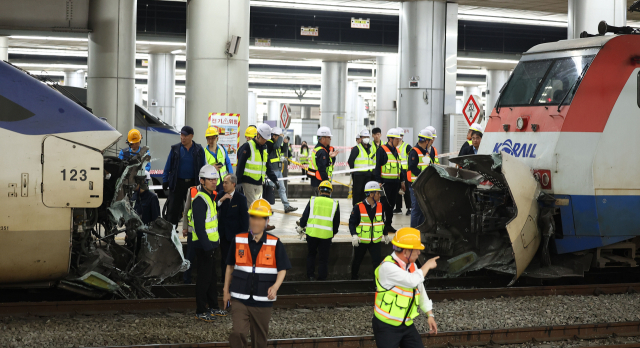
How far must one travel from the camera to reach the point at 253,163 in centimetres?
1091

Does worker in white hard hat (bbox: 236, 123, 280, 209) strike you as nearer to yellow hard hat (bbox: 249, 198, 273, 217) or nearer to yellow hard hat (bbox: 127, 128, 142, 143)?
yellow hard hat (bbox: 127, 128, 142, 143)

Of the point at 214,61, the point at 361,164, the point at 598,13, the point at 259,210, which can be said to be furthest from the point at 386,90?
the point at 259,210

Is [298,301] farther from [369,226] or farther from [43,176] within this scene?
[43,176]

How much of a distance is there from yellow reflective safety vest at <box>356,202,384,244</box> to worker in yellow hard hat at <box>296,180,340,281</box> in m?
0.35

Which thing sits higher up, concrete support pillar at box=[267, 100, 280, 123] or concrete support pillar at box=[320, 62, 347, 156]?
concrete support pillar at box=[267, 100, 280, 123]

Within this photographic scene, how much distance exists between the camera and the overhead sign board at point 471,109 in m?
15.9

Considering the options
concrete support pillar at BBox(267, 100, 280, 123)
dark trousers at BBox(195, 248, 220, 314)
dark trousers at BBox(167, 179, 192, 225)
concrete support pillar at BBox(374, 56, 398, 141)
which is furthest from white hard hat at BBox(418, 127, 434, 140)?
concrete support pillar at BBox(267, 100, 280, 123)

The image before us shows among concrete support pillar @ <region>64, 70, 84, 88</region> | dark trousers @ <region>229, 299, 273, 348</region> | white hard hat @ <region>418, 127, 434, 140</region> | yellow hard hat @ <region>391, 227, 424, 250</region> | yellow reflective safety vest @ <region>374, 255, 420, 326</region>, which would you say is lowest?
dark trousers @ <region>229, 299, 273, 348</region>

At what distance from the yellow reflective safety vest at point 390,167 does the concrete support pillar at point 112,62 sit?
6.79m

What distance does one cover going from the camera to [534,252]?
9.17 meters

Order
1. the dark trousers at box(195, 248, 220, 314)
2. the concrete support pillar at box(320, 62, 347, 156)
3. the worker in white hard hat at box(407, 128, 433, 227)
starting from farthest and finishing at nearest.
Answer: the concrete support pillar at box(320, 62, 347, 156) < the worker in white hard hat at box(407, 128, 433, 227) < the dark trousers at box(195, 248, 220, 314)

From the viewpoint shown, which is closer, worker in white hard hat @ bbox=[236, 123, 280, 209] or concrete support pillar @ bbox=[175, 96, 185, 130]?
worker in white hard hat @ bbox=[236, 123, 280, 209]

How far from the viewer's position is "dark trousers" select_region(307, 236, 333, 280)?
393 inches

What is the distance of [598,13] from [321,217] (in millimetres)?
8998
